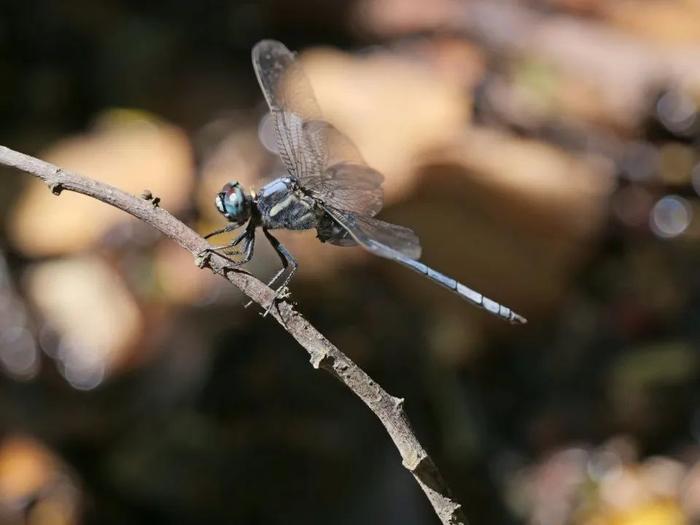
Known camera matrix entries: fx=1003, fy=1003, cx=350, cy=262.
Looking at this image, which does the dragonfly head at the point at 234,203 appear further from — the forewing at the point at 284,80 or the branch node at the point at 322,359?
the branch node at the point at 322,359

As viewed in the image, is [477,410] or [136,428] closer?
[136,428]

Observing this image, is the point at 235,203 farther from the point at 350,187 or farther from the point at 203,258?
the point at 203,258

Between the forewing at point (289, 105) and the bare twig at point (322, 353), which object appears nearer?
the bare twig at point (322, 353)

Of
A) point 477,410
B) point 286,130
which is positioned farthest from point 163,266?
point 286,130

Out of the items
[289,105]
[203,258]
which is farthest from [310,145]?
[203,258]

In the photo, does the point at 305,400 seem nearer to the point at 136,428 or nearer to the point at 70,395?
the point at 136,428

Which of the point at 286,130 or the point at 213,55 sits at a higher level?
the point at 213,55

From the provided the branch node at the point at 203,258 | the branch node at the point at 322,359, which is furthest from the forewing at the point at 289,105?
the branch node at the point at 322,359
